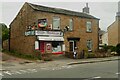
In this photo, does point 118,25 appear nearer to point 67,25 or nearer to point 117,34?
point 117,34

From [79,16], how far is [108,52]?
6.47 m

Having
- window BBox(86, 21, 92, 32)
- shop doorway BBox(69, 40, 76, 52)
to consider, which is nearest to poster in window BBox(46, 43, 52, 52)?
shop doorway BBox(69, 40, 76, 52)

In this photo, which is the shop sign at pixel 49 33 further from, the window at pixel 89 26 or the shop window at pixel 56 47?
the window at pixel 89 26

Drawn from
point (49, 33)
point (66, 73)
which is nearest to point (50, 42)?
point (49, 33)

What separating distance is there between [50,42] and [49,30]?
63.4 inches

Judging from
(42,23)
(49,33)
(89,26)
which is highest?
(89,26)

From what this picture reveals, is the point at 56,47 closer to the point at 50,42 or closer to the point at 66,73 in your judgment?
the point at 50,42

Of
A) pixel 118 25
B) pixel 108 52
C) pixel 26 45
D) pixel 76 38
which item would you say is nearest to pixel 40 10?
pixel 26 45

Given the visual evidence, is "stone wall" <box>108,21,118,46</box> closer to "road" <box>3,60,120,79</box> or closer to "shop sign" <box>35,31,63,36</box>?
"shop sign" <box>35,31,63,36</box>

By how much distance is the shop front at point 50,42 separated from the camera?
97.7 feet

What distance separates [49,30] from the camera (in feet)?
100

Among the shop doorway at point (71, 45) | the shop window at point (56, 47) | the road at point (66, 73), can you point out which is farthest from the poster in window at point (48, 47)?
the road at point (66, 73)

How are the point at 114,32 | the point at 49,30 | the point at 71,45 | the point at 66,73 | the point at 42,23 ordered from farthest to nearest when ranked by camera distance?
the point at 114,32 → the point at 71,45 → the point at 49,30 → the point at 42,23 → the point at 66,73

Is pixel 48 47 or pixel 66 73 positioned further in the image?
pixel 48 47
